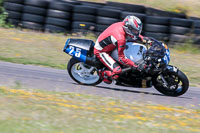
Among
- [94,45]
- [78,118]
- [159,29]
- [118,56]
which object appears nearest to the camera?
[78,118]

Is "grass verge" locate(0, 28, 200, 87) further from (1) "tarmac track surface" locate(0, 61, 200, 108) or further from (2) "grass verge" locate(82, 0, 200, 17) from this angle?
(2) "grass verge" locate(82, 0, 200, 17)

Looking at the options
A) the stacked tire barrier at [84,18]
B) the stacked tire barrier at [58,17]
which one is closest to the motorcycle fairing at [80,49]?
the stacked tire barrier at [84,18]

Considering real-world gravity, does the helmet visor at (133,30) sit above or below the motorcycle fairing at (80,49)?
above

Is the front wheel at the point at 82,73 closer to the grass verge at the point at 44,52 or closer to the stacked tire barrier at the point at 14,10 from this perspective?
the grass verge at the point at 44,52

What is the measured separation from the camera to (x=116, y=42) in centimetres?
668

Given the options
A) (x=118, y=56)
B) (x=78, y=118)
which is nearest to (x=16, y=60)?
(x=118, y=56)

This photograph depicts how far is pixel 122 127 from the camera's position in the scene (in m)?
4.61

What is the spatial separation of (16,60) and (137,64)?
3.81 m

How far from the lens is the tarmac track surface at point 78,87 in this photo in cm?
680

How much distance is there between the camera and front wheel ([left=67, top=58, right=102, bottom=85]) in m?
7.42

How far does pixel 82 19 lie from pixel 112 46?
5372mm

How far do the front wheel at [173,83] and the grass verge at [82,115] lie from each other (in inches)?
24.0

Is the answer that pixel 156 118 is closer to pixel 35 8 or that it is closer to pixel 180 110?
pixel 180 110

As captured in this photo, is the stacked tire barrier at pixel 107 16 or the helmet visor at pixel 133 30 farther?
the stacked tire barrier at pixel 107 16
